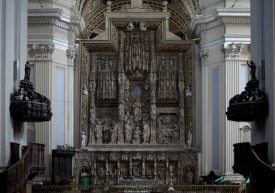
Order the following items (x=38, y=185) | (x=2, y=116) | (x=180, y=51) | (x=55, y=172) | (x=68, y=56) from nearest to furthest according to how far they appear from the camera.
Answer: (x=2, y=116)
(x=38, y=185)
(x=55, y=172)
(x=68, y=56)
(x=180, y=51)

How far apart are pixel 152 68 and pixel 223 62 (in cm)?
486

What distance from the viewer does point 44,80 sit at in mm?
31828

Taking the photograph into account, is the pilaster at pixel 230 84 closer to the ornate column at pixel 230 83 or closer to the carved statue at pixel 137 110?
the ornate column at pixel 230 83

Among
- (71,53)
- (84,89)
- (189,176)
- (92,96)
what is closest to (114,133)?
(92,96)

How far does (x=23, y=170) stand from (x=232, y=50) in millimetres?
16108

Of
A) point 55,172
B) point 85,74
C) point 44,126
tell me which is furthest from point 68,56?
point 55,172

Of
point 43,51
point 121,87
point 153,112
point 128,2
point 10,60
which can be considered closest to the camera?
point 10,60

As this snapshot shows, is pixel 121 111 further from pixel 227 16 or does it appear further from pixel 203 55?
pixel 227 16

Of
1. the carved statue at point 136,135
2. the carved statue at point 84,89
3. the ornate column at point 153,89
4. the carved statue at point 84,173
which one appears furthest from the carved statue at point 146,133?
the carved statue at point 84,89

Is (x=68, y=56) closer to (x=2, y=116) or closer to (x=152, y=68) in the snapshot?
(x=152, y=68)

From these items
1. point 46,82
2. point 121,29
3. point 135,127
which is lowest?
point 135,127

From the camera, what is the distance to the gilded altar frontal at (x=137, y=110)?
112 ft

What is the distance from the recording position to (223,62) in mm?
32438

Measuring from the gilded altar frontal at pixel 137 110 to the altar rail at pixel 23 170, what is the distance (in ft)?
41.1
